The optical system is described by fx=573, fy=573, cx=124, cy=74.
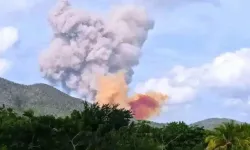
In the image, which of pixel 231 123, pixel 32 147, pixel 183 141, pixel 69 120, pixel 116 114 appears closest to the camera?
pixel 32 147

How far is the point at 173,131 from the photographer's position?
295 feet

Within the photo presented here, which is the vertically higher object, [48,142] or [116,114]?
[116,114]

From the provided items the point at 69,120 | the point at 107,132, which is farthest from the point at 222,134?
the point at 69,120

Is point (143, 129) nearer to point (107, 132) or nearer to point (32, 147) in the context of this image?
point (107, 132)

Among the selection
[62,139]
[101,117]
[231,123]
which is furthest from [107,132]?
[231,123]

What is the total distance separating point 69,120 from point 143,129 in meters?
21.5

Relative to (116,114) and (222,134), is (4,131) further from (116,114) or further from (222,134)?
(222,134)

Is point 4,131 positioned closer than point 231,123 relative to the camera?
Yes

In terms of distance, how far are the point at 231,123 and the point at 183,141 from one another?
10.6 meters

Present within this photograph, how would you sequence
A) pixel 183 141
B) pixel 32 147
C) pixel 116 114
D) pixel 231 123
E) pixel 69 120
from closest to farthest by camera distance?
pixel 32 147
pixel 69 120
pixel 116 114
pixel 231 123
pixel 183 141

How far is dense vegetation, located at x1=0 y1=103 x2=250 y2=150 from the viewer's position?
205 feet

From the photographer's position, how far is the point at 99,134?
6744cm

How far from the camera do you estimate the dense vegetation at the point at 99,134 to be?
62.5 m

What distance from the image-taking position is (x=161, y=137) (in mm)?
85375
